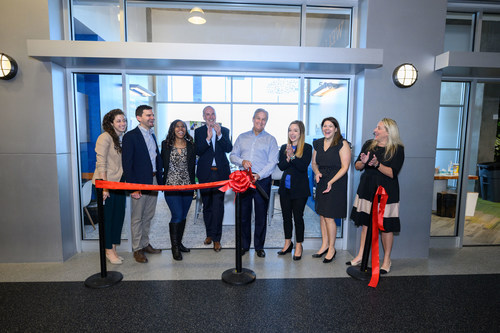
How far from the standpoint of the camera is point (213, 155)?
3656mm

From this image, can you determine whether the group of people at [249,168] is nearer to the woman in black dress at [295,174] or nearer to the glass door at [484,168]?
the woman in black dress at [295,174]

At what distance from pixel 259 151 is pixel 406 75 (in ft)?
6.55

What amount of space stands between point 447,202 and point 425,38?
232 centimetres

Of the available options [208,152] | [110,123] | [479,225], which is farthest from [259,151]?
[479,225]

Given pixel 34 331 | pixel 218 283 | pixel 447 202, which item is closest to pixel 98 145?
pixel 34 331

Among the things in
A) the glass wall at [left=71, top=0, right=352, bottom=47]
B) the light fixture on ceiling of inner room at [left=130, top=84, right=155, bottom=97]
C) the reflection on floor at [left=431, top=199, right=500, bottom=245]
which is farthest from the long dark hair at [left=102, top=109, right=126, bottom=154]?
the reflection on floor at [left=431, top=199, right=500, bottom=245]

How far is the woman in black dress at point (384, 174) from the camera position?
10.0ft

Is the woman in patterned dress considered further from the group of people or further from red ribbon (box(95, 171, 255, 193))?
red ribbon (box(95, 171, 255, 193))

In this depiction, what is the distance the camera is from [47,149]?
341 cm

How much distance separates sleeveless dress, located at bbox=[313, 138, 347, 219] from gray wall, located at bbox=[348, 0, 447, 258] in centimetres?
45

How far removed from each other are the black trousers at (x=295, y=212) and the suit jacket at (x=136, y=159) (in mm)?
1626

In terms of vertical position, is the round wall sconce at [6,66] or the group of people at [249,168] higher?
the round wall sconce at [6,66]

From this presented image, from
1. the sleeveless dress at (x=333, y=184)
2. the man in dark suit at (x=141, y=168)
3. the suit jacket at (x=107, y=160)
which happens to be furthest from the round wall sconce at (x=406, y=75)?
the suit jacket at (x=107, y=160)

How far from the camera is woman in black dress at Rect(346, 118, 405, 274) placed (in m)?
3.05
